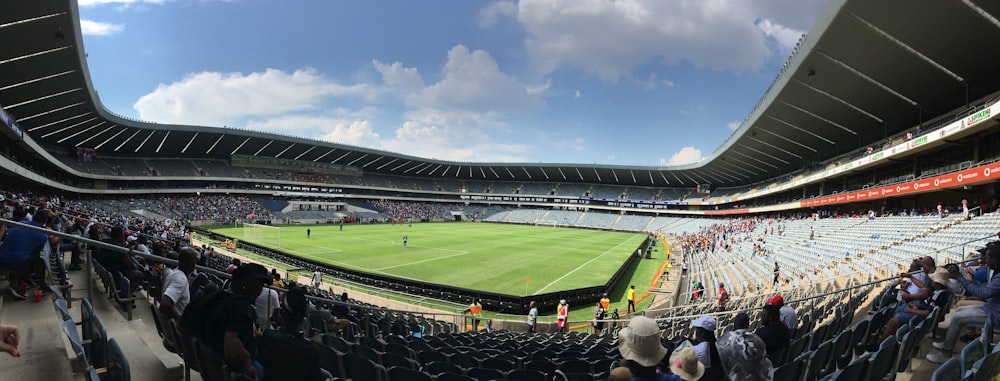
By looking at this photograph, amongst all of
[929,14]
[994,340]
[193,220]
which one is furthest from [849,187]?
[193,220]

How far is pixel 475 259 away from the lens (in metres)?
32.2

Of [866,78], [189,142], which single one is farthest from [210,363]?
[189,142]

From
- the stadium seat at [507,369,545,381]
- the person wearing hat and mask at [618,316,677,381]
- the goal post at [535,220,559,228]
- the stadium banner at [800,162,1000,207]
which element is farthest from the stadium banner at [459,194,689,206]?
the person wearing hat and mask at [618,316,677,381]

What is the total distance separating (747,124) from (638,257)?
16874mm

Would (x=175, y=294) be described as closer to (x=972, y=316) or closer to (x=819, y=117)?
(x=972, y=316)

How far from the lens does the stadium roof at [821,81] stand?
1861cm

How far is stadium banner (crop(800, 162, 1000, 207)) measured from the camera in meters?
19.3

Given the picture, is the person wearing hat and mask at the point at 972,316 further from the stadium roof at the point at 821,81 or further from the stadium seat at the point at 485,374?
the stadium roof at the point at 821,81

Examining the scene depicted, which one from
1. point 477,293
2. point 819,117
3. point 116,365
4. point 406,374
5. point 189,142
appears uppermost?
point 189,142

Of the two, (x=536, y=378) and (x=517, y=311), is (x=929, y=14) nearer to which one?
(x=517, y=311)

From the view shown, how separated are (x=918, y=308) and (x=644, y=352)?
6251mm

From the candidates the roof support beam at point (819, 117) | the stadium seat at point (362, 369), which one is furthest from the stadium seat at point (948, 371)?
the roof support beam at point (819, 117)

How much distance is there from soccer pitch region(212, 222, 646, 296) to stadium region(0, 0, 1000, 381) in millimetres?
362

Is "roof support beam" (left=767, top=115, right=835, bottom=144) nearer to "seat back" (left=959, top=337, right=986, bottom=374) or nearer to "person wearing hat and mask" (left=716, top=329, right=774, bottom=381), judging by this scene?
"seat back" (left=959, top=337, right=986, bottom=374)
